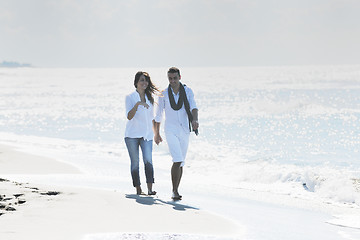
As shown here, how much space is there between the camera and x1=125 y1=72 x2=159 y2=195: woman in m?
8.45

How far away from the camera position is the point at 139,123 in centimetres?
845

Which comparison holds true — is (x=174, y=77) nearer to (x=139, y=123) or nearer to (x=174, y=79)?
(x=174, y=79)

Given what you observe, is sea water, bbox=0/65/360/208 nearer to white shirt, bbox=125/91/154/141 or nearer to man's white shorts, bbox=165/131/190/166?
white shirt, bbox=125/91/154/141

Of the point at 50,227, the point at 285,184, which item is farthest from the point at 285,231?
the point at 285,184

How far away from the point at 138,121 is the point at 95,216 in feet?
6.30

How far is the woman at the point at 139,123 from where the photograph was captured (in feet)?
27.7

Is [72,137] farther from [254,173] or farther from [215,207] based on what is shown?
[215,207]

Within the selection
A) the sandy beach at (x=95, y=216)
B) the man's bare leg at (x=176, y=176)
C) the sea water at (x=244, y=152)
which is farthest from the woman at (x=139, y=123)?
the sea water at (x=244, y=152)

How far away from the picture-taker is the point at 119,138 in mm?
23797

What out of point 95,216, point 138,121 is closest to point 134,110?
point 138,121

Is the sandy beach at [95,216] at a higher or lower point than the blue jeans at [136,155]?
lower

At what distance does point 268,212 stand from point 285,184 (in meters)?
3.85

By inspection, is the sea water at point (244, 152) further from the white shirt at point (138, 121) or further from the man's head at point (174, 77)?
the man's head at point (174, 77)

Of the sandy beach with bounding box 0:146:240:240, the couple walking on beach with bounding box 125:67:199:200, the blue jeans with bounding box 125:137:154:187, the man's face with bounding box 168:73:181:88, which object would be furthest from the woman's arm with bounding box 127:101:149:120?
the sandy beach with bounding box 0:146:240:240
